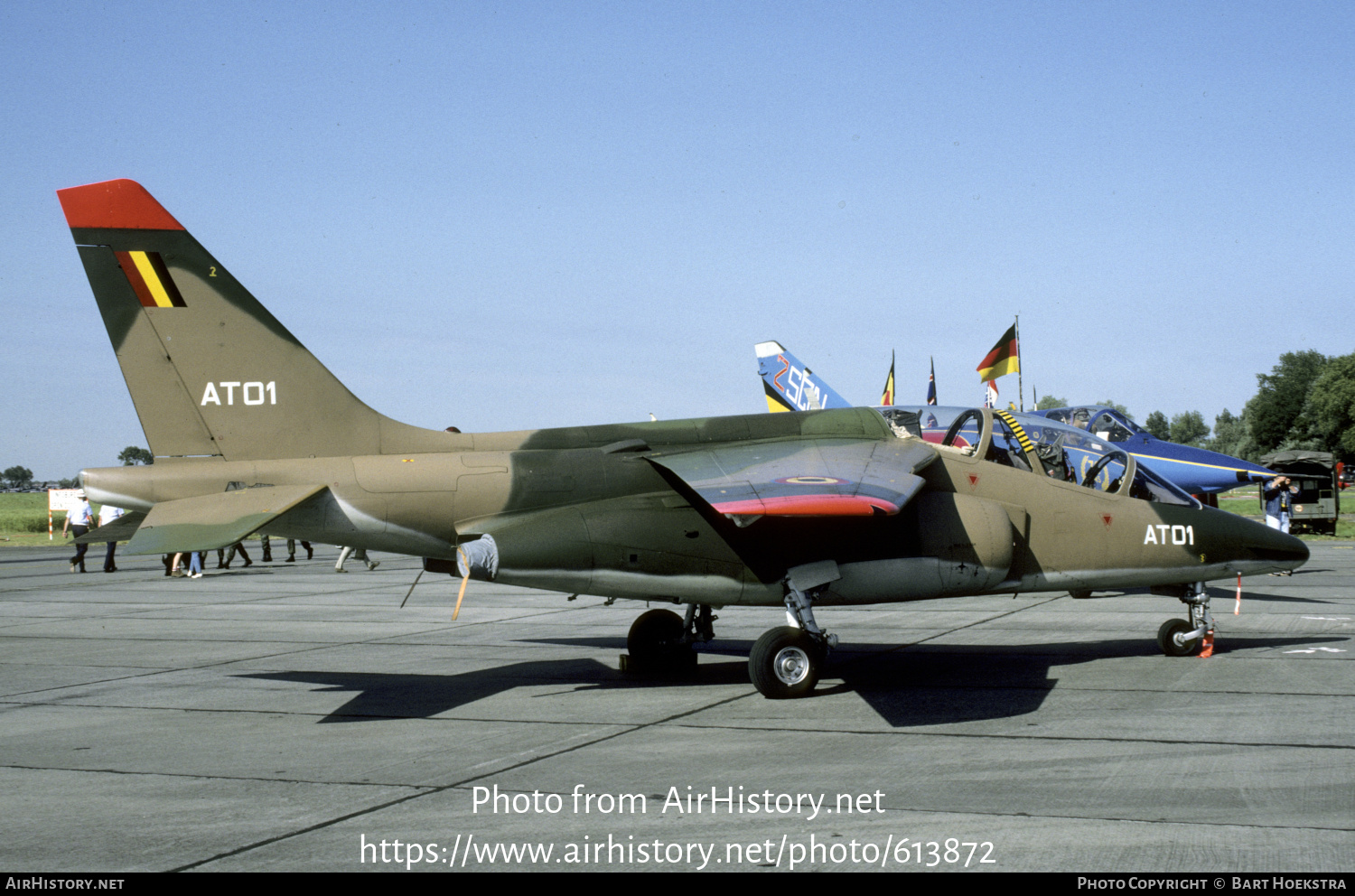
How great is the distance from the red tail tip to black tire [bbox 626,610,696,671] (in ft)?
20.6

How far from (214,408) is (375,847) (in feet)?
20.6

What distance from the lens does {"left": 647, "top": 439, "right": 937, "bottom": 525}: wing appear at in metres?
8.59

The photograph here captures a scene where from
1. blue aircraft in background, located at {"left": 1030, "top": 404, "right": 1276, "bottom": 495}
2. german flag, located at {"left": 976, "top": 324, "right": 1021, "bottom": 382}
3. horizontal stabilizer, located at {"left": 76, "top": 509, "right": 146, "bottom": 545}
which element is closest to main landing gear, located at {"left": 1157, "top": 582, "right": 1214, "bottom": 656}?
blue aircraft in background, located at {"left": 1030, "top": 404, "right": 1276, "bottom": 495}

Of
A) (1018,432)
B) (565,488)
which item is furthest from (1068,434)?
(565,488)

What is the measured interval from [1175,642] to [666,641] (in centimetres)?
553

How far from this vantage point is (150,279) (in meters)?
10.5

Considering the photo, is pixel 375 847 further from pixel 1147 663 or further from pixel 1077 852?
pixel 1147 663

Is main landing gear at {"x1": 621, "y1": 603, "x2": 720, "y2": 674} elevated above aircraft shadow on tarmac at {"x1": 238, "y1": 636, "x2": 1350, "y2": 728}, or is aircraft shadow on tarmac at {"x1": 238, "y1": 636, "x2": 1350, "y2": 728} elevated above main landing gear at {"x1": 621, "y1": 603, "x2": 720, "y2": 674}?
main landing gear at {"x1": 621, "y1": 603, "x2": 720, "y2": 674}

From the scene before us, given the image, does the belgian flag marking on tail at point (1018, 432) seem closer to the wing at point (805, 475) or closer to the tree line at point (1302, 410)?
the wing at point (805, 475)

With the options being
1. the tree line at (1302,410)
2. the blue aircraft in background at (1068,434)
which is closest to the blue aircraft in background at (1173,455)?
the blue aircraft in background at (1068,434)

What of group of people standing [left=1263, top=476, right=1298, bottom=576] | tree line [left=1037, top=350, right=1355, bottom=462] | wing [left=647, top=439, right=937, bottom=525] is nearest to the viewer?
wing [left=647, top=439, right=937, bottom=525]

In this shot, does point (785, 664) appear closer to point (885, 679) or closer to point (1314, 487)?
point (885, 679)

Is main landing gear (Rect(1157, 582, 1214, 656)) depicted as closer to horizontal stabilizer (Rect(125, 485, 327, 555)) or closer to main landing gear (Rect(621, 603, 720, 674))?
main landing gear (Rect(621, 603, 720, 674))

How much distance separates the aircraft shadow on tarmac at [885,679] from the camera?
9367 mm
